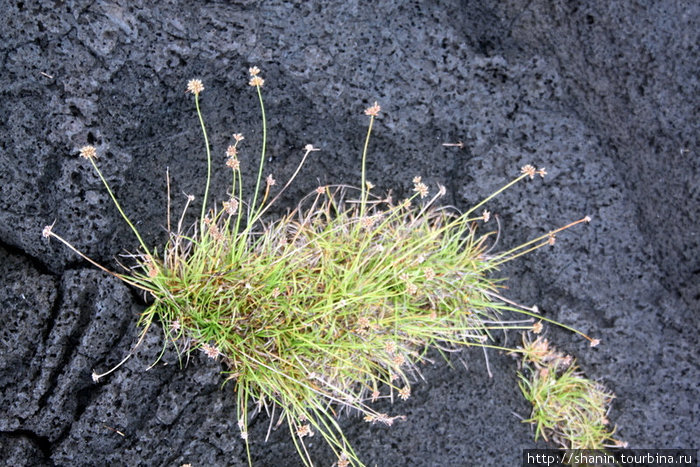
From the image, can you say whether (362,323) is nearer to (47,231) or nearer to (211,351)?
(211,351)

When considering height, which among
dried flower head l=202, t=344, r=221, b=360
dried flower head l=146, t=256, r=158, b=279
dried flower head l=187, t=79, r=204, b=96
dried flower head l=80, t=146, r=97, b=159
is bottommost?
dried flower head l=202, t=344, r=221, b=360

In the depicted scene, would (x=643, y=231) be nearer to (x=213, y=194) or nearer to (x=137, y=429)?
(x=213, y=194)

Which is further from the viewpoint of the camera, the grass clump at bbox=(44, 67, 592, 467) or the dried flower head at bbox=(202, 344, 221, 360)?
the grass clump at bbox=(44, 67, 592, 467)

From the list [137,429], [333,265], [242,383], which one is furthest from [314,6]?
[137,429]

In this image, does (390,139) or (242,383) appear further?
(390,139)

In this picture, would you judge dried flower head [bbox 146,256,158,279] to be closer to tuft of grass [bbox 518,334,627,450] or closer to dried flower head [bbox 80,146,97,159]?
dried flower head [bbox 80,146,97,159]

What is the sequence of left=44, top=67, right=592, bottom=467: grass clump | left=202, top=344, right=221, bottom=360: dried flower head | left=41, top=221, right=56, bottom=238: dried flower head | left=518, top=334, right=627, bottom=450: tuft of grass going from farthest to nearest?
left=518, top=334, right=627, bottom=450: tuft of grass → left=44, top=67, right=592, bottom=467: grass clump → left=202, top=344, right=221, bottom=360: dried flower head → left=41, top=221, right=56, bottom=238: dried flower head

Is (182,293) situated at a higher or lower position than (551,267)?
lower

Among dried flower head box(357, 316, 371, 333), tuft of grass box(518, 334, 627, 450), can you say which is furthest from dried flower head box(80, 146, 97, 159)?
tuft of grass box(518, 334, 627, 450)
